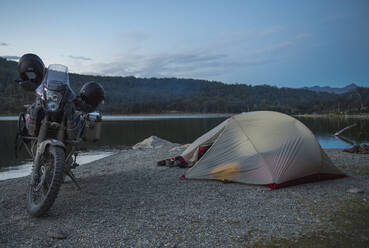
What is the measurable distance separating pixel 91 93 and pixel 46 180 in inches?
102

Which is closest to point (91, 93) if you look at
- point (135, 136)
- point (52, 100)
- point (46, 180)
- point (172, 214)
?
point (52, 100)

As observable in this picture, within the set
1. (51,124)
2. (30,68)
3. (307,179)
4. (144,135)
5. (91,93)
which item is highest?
(30,68)

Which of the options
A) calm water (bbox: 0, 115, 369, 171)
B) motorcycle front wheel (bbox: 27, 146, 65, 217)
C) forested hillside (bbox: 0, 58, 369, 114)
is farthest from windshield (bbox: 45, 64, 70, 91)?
forested hillside (bbox: 0, 58, 369, 114)

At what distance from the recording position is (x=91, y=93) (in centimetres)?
663

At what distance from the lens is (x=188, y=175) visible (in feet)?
25.3

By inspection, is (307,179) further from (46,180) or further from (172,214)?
(46,180)

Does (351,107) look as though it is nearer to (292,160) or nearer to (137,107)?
(137,107)

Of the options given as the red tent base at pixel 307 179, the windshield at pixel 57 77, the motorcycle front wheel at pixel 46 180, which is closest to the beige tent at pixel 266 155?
the red tent base at pixel 307 179

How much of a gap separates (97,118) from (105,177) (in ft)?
9.06

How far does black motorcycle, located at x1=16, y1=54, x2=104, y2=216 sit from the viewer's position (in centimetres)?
463

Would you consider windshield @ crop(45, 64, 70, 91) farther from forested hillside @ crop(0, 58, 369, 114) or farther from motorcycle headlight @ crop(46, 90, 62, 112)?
forested hillside @ crop(0, 58, 369, 114)

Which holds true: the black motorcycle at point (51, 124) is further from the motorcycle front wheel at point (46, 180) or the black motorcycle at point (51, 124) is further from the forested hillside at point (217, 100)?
the forested hillside at point (217, 100)

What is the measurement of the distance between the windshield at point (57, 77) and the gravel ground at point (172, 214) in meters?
2.31

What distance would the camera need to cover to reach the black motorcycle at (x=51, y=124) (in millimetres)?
4629
